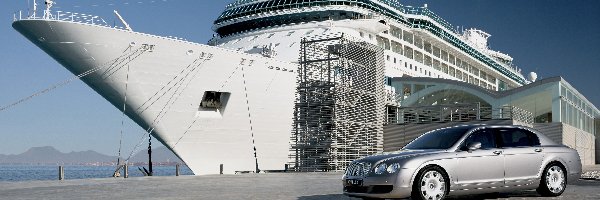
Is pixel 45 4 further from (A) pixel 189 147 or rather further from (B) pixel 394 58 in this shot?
(B) pixel 394 58

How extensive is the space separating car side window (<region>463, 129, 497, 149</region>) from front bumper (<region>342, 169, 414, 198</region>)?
1.44m

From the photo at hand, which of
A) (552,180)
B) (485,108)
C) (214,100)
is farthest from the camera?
(485,108)

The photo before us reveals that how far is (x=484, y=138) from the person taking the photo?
399 inches

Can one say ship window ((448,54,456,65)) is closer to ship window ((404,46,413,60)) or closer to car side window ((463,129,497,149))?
ship window ((404,46,413,60))

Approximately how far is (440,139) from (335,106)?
1725 centimetres

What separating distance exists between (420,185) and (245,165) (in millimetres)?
18392

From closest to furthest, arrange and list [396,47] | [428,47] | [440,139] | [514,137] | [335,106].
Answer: [440,139], [514,137], [335,106], [396,47], [428,47]

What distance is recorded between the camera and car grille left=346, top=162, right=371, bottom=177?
9.46 m

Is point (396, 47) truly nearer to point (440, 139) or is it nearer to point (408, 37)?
point (408, 37)

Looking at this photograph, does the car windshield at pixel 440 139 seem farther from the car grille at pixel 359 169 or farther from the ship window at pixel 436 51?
the ship window at pixel 436 51

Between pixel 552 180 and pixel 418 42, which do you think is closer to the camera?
pixel 552 180

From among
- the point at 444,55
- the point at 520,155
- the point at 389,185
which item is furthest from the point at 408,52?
the point at 389,185

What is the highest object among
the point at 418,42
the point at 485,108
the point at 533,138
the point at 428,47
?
the point at 418,42

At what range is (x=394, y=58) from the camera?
41.3 metres
